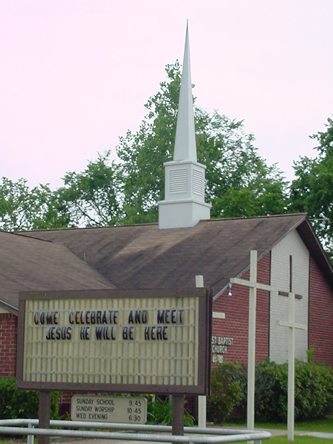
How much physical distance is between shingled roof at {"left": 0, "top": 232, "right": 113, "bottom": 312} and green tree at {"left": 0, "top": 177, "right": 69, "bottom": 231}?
99.1ft

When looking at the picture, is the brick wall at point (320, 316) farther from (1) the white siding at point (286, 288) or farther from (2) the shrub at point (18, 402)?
(2) the shrub at point (18, 402)

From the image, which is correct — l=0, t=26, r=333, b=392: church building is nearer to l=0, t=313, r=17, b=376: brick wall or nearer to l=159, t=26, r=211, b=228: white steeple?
l=159, t=26, r=211, b=228: white steeple

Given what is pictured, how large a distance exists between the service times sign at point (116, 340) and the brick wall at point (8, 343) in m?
10.9

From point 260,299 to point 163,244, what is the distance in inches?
162

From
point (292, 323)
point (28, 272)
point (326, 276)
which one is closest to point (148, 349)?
point (292, 323)

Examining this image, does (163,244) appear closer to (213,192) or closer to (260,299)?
(260,299)

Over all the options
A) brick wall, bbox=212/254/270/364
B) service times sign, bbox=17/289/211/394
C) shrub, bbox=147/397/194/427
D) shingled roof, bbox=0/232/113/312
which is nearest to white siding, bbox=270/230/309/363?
brick wall, bbox=212/254/270/364

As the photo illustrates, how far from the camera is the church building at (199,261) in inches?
1211

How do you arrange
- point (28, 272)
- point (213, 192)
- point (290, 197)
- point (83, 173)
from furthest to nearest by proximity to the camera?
point (83, 173) → point (213, 192) → point (290, 197) → point (28, 272)

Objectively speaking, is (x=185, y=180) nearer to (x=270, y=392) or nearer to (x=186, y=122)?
→ (x=186, y=122)

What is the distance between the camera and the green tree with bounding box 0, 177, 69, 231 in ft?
218

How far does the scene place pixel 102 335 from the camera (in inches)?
561

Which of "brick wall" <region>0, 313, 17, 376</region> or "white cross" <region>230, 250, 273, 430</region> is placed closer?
"white cross" <region>230, 250, 273, 430</region>

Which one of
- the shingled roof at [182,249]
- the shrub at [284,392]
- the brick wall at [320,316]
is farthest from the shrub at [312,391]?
the shingled roof at [182,249]
